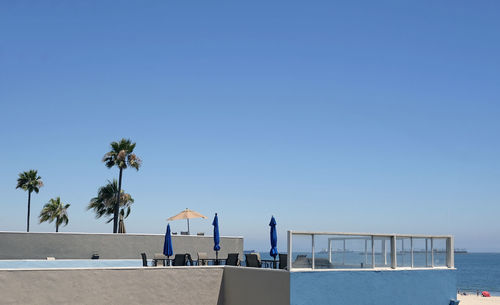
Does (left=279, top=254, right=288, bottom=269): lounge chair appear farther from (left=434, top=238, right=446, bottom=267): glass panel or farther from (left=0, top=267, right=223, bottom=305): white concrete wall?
(left=434, top=238, right=446, bottom=267): glass panel

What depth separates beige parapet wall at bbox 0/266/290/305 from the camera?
54.9 feet

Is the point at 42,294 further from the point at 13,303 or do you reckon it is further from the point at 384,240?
the point at 384,240

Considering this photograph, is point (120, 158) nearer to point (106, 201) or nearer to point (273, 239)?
point (106, 201)

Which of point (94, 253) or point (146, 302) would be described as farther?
point (94, 253)

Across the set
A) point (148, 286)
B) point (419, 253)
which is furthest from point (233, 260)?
point (419, 253)

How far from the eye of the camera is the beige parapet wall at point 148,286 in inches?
658

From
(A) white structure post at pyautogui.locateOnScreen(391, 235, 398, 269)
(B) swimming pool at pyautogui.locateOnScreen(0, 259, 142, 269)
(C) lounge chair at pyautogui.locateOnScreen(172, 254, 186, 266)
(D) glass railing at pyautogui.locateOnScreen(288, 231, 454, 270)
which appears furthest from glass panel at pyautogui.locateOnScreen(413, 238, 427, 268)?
(B) swimming pool at pyautogui.locateOnScreen(0, 259, 142, 269)

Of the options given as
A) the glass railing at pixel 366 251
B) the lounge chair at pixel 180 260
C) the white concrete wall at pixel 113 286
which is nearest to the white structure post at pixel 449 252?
the glass railing at pixel 366 251

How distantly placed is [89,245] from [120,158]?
51.8 feet

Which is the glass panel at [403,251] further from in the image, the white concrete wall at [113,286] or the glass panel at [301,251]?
the white concrete wall at [113,286]

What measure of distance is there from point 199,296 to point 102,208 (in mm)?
24788

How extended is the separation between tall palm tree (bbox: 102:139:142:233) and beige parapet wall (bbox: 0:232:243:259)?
14.9m

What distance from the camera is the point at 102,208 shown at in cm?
4238

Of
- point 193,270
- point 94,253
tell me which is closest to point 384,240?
point 193,270
